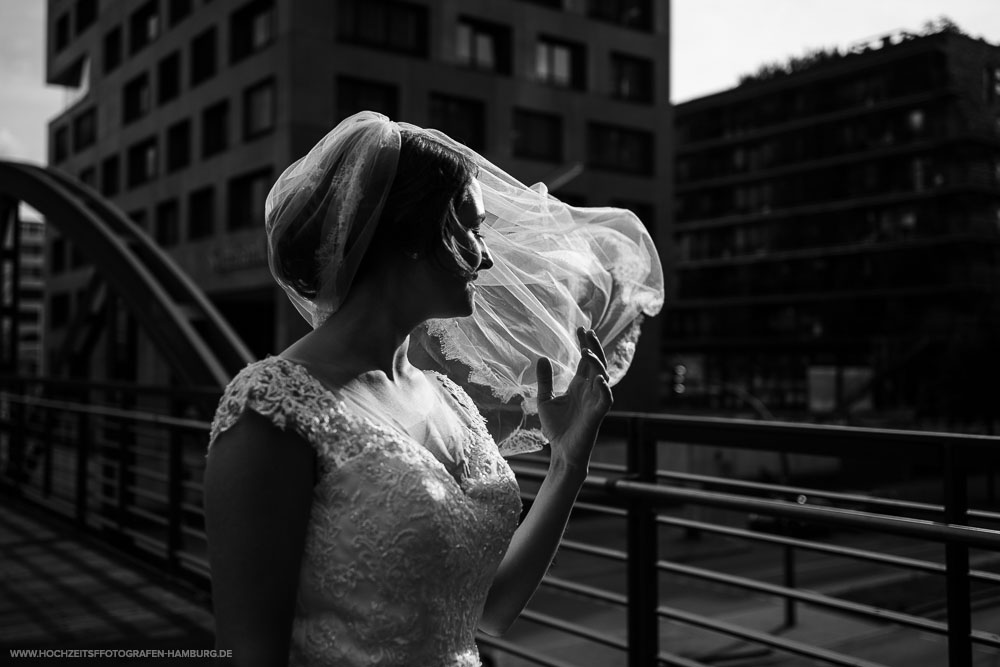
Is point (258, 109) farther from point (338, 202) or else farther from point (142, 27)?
point (338, 202)

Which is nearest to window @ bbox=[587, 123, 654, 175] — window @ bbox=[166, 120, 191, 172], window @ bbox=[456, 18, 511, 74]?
window @ bbox=[456, 18, 511, 74]

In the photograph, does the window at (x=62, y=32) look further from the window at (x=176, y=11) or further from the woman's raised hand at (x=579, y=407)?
the woman's raised hand at (x=579, y=407)

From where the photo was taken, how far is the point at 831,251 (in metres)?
46.2

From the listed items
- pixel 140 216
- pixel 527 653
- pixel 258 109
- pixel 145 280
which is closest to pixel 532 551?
pixel 527 653

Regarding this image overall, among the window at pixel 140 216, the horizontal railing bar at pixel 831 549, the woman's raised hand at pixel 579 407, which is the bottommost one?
the horizontal railing bar at pixel 831 549

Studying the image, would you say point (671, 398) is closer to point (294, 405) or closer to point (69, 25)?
point (69, 25)

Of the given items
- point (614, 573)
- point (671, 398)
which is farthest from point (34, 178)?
point (671, 398)

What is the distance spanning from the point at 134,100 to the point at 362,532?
34.0 metres

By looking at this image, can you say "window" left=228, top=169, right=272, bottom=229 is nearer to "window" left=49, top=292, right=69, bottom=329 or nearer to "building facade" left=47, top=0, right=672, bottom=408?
"building facade" left=47, top=0, right=672, bottom=408

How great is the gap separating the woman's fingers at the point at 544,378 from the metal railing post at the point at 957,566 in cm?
120

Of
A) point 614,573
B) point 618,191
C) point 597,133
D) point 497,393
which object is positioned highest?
point 597,133

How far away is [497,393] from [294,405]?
2.83 feet

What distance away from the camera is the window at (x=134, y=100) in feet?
102

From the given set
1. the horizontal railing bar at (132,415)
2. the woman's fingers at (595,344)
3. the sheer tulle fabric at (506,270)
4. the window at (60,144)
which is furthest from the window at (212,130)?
the woman's fingers at (595,344)
